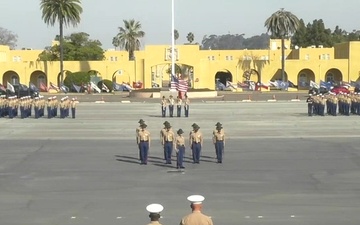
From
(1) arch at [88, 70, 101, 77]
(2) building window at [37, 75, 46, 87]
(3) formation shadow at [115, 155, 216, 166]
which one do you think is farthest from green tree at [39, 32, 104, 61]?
(3) formation shadow at [115, 155, 216, 166]

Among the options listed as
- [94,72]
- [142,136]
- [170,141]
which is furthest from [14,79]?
[170,141]

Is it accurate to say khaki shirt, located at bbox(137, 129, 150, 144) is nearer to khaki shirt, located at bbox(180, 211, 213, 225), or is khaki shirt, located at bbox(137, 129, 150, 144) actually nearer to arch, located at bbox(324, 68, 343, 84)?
khaki shirt, located at bbox(180, 211, 213, 225)

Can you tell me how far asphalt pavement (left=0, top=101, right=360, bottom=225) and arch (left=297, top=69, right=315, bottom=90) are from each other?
49.9 metres

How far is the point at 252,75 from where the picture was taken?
79.9 metres

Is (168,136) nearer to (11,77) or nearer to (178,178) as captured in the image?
(178,178)

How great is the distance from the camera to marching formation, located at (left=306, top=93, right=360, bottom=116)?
37312 mm

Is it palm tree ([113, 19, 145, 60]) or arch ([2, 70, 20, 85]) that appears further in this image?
palm tree ([113, 19, 145, 60])

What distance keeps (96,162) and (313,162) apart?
20.4 feet

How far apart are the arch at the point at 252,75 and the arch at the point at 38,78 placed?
2275 cm

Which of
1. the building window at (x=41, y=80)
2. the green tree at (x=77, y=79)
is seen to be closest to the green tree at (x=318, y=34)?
the building window at (x=41, y=80)

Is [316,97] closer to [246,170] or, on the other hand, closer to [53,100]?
[53,100]

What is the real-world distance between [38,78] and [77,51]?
31.4 feet

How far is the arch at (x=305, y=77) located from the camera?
3150 inches

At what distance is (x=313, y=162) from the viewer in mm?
19703
